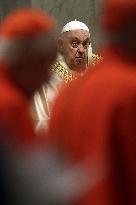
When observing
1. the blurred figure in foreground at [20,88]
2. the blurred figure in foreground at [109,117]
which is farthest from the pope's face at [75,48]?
the blurred figure in foreground at [109,117]

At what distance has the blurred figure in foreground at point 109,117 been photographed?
9.43 feet

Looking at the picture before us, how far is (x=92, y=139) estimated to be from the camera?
2928 millimetres

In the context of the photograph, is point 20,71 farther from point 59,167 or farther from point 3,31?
point 59,167

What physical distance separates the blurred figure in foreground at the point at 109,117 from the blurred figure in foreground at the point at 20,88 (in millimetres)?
147

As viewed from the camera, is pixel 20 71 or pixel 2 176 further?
pixel 20 71

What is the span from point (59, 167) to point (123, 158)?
0.73ft

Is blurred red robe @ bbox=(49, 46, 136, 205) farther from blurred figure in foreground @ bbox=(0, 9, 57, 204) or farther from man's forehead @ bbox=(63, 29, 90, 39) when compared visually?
man's forehead @ bbox=(63, 29, 90, 39)

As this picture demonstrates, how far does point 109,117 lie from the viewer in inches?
114

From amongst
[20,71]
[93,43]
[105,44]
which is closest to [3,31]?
[20,71]

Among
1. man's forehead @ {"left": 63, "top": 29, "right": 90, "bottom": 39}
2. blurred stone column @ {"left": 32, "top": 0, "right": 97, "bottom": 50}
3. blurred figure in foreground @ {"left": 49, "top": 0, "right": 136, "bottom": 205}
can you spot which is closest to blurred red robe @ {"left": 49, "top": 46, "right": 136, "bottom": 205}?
blurred figure in foreground @ {"left": 49, "top": 0, "right": 136, "bottom": 205}

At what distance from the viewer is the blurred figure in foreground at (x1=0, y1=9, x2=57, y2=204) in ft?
9.36

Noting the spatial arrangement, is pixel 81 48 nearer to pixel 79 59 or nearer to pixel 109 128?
pixel 79 59

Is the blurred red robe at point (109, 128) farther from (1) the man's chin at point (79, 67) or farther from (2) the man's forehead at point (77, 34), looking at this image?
(2) the man's forehead at point (77, 34)

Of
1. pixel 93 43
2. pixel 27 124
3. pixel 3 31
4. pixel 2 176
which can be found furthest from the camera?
pixel 93 43
